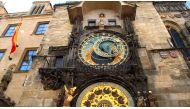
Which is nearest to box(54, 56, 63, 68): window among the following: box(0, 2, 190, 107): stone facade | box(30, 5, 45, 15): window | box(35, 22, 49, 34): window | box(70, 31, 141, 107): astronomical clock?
box(0, 2, 190, 107): stone facade

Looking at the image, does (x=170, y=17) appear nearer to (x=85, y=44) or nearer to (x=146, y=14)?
(x=146, y=14)

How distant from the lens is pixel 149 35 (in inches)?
536

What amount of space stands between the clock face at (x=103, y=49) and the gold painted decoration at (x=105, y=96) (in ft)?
4.78

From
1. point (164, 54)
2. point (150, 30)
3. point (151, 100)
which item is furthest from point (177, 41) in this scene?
point (151, 100)

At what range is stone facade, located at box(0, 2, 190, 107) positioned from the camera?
10.3 metres

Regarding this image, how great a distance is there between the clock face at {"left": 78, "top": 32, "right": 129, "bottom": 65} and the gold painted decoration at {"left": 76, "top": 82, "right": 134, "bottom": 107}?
4.78ft

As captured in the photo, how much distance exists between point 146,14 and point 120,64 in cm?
577

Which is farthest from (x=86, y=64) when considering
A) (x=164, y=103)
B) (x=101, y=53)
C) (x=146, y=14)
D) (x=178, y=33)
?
(x=178, y=33)

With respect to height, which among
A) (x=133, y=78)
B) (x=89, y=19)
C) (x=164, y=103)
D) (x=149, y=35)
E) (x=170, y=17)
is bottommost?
(x=164, y=103)

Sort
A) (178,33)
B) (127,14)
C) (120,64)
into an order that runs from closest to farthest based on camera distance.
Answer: (120,64)
(127,14)
(178,33)

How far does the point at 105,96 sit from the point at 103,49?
2.74 metres

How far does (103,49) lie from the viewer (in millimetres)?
11859

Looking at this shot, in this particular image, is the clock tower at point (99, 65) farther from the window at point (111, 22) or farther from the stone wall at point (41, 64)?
the stone wall at point (41, 64)

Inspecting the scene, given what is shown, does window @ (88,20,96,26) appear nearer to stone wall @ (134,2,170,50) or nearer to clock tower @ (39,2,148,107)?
clock tower @ (39,2,148,107)
